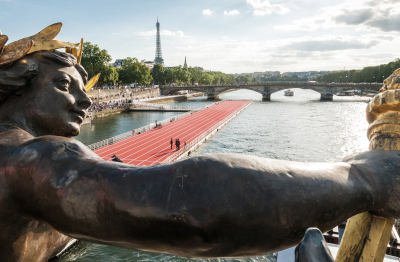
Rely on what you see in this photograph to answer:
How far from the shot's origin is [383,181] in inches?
40.4

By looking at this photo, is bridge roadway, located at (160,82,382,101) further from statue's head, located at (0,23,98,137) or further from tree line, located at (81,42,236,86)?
statue's head, located at (0,23,98,137)

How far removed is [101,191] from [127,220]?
0.11 m

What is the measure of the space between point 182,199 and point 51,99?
101 centimetres

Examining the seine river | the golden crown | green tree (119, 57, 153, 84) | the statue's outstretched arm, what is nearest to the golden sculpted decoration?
the statue's outstretched arm

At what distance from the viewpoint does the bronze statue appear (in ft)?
2.71

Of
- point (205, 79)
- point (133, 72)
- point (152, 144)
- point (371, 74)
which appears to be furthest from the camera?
point (205, 79)

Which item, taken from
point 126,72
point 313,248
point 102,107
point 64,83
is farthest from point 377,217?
point 126,72

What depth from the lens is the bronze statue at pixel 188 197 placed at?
2.71ft

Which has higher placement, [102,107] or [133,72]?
[133,72]

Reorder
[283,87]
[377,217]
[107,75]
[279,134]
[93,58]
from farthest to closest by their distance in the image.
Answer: [283,87] → [107,75] → [93,58] → [279,134] → [377,217]

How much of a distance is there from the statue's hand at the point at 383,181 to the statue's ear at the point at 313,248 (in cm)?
29

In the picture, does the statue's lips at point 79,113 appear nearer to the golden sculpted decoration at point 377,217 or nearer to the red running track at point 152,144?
the golden sculpted decoration at point 377,217

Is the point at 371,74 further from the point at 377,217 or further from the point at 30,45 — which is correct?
the point at 30,45

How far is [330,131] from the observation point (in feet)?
123
